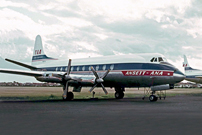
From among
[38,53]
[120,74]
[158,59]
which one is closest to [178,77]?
[158,59]

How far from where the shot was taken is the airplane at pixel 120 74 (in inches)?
1031

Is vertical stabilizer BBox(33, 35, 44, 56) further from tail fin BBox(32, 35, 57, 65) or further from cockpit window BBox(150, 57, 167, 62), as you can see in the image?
cockpit window BBox(150, 57, 167, 62)

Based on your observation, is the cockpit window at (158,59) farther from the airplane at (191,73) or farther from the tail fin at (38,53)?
the airplane at (191,73)

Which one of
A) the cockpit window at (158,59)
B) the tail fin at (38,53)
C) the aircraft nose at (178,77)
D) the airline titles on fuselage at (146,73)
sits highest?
the tail fin at (38,53)

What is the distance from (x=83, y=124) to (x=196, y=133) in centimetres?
465

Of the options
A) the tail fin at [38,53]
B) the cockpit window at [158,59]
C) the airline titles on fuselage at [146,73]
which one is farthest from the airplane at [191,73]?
the airline titles on fuselage at [146,73]

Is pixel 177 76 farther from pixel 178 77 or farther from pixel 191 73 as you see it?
pixel 191 73

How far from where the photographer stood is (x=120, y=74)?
94.1ft

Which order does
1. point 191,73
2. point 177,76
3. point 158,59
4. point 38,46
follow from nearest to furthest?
point 177,76 → point 158,59 → point 38,46 → point 191,73

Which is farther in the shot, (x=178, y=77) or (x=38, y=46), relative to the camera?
(x=38, y=46)

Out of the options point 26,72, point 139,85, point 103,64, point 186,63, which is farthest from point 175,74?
point 186,63

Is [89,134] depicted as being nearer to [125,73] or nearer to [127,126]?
[127,126]

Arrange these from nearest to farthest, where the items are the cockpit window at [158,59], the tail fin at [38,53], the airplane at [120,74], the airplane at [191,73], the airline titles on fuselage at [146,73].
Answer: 1. the airline titles on fuselage at [146,73]
2. the airplane at [120,74]
3. the cockpit window at [158,59]
4. the tail fin at [38,53]
5. the airplane at [191,73]

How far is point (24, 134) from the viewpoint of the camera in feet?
30.4
